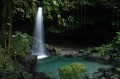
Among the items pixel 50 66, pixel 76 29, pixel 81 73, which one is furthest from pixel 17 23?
pixel 81 73

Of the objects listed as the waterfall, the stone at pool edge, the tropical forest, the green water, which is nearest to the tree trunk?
the tropical forest

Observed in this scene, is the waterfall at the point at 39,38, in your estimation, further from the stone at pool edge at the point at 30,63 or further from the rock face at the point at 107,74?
the rock face at the point at 107,74

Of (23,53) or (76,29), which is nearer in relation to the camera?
(23,53)

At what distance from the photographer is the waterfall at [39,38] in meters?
→ 20.6

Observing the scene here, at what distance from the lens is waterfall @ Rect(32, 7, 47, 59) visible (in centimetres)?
2059

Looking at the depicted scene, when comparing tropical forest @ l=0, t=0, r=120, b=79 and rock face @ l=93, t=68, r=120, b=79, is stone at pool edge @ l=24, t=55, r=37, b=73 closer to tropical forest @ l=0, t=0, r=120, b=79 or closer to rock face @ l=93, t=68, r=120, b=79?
tropical forest @ l=0, t=0, r=120, b=79

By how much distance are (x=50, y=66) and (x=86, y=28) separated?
19.1ft

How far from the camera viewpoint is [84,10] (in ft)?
69.8

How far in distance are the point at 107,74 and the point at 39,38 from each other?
25.9 ft

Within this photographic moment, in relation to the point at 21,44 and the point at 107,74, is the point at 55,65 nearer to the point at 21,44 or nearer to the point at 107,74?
the point at 21,44

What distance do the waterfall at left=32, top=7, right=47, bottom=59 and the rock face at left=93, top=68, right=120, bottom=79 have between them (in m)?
5.92

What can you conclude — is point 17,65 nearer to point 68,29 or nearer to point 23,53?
point 23,53

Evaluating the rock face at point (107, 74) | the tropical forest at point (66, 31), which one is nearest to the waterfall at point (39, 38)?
the tropical forest at point (66, 31)

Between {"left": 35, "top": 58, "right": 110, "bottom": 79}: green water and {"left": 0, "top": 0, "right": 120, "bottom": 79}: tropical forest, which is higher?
{"left": 0, "top": 0, "right": 120, "bottom": 79}: tropical forest
